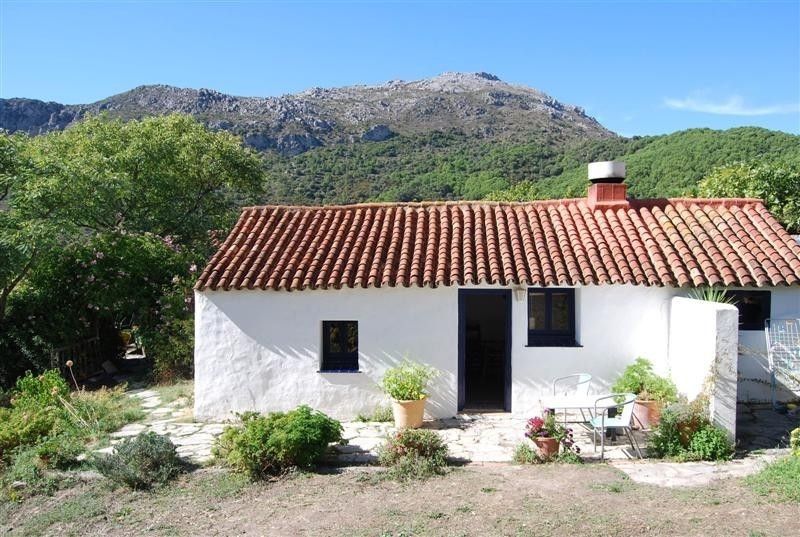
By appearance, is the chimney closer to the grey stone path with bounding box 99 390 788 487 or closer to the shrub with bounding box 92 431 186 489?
the grey stone path with bounding box 99 390 788 487

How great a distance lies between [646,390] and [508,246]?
12.4ft

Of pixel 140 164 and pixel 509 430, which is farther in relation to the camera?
pixel 140 164

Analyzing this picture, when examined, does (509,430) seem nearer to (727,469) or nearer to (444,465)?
(444,465)

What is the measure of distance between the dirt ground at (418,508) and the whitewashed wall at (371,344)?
256 cm

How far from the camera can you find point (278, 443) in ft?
25.8

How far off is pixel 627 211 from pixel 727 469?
6277mm

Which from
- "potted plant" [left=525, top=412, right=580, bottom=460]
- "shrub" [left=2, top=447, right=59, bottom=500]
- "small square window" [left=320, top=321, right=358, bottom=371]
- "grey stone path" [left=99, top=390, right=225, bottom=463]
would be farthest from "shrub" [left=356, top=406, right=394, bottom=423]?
"shrub" [left=2, top=447, right=59, bottom=500]

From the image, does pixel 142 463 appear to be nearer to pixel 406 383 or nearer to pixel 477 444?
pixel 406 383

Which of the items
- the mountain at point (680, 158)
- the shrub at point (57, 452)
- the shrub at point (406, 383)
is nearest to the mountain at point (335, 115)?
the mountain at point (680, 158)

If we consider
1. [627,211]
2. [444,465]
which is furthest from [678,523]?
[627,211]

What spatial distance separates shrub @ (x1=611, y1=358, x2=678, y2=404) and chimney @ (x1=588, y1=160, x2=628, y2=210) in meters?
4.02

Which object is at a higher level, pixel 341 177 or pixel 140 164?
pixel 341 177

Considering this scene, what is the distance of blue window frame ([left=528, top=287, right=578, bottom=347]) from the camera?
10.6 m

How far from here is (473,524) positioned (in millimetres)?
6328
